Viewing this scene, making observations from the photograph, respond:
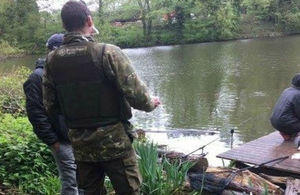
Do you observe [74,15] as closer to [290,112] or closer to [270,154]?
[270,154]

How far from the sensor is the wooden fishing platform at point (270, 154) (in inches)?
212

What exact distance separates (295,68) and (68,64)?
60.7ft

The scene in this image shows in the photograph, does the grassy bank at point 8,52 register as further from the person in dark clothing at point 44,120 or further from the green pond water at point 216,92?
the person in dark clothing at point 44,120

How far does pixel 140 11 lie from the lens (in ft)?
149

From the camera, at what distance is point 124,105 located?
2.51 m

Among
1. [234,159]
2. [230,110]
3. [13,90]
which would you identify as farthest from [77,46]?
[230,110]

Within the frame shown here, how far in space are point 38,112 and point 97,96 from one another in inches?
39.5

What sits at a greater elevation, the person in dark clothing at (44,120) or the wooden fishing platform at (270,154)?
the person in dark clothing at (44,120)

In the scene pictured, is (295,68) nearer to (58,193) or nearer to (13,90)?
(13,90)

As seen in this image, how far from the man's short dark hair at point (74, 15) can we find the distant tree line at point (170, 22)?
36.4m

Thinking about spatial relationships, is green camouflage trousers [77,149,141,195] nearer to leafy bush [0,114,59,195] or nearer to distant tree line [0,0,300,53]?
leafy bush [0,114,59,195]

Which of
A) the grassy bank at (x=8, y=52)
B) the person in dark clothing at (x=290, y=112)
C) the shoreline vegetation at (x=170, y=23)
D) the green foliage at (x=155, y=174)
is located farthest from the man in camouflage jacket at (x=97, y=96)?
the shoreline vegetation at (x=170, y=23)

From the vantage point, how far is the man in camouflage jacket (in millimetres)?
2412

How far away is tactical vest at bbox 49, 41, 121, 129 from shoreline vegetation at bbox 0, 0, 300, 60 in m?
36.2
